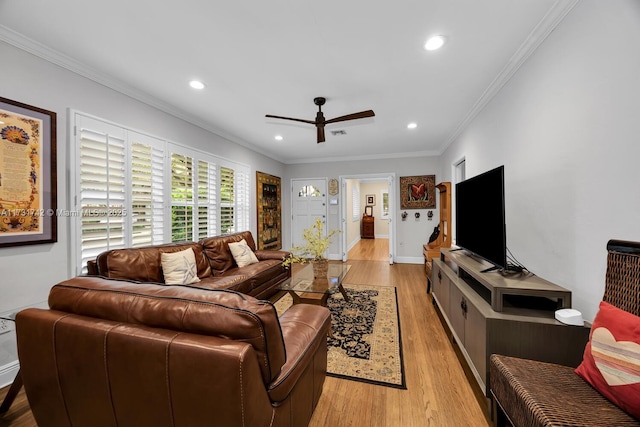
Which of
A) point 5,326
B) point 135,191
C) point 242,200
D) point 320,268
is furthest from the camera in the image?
point 242,200

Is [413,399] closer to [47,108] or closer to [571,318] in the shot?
[571,318]

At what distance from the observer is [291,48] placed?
2.01m

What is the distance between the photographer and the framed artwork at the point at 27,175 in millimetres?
1786

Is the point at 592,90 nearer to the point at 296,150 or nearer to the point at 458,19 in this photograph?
the point at 458,19

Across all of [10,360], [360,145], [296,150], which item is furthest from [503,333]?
[296,150]

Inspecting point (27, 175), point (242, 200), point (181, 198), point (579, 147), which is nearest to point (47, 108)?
point (27, 175)

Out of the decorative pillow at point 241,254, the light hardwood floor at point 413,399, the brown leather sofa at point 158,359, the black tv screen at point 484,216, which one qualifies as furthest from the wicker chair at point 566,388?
the decorative pillow at point 241,254

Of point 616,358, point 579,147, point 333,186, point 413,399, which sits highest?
point 333,186

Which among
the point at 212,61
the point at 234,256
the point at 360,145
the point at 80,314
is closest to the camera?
the point at 80,314

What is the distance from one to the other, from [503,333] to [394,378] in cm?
85

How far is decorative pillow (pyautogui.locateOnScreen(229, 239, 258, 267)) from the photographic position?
343 centimetres

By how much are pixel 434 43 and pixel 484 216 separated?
1.46m

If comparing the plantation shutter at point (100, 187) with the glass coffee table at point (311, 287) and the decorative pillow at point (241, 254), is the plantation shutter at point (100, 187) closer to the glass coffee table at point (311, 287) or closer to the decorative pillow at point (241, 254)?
the decorative pillow at point (241, 254)

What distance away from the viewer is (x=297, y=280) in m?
2.88
